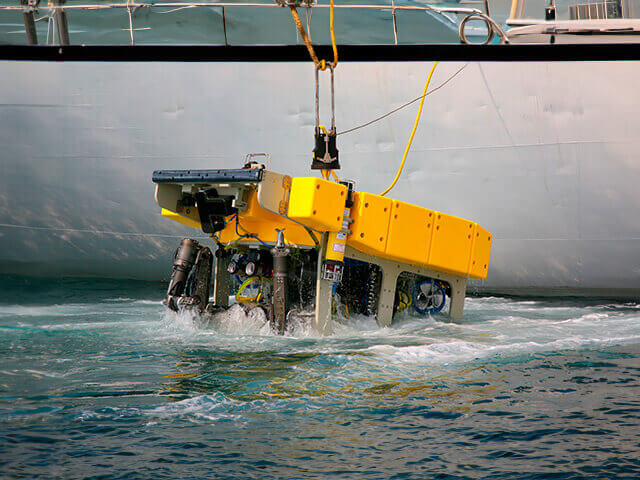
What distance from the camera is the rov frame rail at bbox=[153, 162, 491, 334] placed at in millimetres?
5305

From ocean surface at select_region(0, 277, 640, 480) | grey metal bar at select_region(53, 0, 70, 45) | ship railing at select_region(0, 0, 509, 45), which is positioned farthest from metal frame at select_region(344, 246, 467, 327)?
grey metal bar at select_region(53, 0, 70, 45)

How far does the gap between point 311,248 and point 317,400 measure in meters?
2.26

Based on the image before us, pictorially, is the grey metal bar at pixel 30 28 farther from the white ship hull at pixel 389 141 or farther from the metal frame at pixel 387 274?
the metal frame at pixel 387 274

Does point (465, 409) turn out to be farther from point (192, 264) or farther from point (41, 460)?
point (192, 264)

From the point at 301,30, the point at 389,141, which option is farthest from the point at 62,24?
the point at 389,141

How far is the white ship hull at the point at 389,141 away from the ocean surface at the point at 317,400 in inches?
74.0

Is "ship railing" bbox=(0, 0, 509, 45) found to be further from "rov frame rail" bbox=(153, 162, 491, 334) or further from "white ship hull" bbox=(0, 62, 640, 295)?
"rov frame rail" bbox=(153, 162, 491, 334)

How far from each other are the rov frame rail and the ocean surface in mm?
286

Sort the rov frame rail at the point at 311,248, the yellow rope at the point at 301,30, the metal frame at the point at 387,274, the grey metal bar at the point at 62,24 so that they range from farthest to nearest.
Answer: the grey metal bar at the point at 62,24 → the metal frame at the point at 387,274 → the yellow rope at the point at 301,30 → the rov frame rail at the point at 311,248

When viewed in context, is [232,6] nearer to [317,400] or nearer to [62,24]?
[62,24]

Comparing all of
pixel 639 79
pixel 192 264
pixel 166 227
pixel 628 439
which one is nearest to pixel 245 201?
pixel 192 264

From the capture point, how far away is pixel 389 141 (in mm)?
7883

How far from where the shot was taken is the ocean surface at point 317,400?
2807mm

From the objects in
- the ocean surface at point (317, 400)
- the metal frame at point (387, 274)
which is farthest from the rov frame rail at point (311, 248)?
the ocean surface at point (317, 400)
